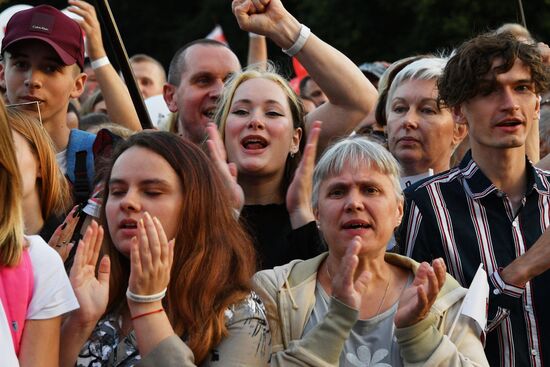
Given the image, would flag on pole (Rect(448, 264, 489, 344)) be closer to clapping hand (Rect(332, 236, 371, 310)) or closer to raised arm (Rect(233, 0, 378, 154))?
clapping hand (Rect(332, 236, 371, 310))

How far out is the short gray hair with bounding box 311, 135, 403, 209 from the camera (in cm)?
455

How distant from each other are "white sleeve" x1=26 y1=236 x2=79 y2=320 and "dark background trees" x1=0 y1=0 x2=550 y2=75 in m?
14.0

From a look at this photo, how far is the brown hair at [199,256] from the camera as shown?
4.14 meters

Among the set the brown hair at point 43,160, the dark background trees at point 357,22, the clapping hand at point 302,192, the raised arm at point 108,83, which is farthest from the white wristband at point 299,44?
the dark background trees at point 357,22

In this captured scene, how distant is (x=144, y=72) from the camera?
9953 mm

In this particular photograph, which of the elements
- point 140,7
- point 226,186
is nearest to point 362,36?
point 140,7

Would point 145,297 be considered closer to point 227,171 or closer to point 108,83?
point 227,171

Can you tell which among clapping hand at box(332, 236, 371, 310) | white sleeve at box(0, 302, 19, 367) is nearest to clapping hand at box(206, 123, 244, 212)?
clapping hand at box(332, 236, 371, 310)

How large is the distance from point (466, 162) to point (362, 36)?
65.6 ft

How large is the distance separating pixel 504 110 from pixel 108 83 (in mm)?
2351

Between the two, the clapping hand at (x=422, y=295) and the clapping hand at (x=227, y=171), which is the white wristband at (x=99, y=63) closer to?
the clapping hand at (x=227, y=171)

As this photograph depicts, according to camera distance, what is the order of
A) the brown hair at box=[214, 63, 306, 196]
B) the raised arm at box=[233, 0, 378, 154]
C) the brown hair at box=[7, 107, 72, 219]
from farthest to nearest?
the brown hair at box=[214, 63, 306, 196]
the raised arm at box=[233, 0, 378, 154]
the brown hair at box=[7, 107, 72, 219]

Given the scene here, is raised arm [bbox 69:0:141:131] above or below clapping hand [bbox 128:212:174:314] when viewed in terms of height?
above

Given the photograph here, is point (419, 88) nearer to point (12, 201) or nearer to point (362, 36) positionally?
point (12, 201)
